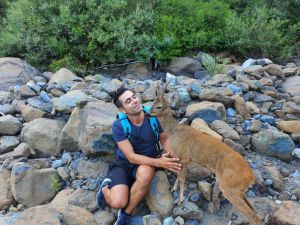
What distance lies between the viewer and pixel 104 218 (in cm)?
572

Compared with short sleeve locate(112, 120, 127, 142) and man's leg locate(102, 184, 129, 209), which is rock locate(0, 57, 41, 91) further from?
man's leg locate(102, 184, 129, 209)

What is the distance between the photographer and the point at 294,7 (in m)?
12.5

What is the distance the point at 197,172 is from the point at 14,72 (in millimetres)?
5409

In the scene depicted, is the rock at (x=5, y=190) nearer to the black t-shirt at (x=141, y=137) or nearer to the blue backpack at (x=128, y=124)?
the blue backpack at (x=128, y=124)

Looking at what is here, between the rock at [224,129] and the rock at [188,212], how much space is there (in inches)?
56.0

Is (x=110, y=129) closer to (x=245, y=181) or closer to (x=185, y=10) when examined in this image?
(x=245, y=181)

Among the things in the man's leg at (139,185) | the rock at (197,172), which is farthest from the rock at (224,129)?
the man's leg at (139,185)

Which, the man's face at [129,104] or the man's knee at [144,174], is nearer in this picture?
the man's knee at [144,174]

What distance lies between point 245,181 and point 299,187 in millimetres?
1596

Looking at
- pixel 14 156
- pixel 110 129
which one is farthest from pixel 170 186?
pixel 14 156

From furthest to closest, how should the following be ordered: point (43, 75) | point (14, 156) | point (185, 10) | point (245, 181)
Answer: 1. point (185, 10)
2. point (43, 75)
3. point (14, 156)
4. point (245, 181)

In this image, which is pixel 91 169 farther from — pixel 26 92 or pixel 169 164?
pixel 26 92

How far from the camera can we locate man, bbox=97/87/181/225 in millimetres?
5504

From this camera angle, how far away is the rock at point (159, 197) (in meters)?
5.72
